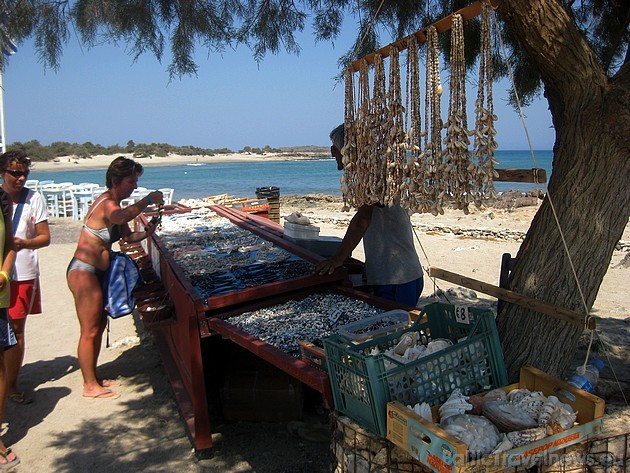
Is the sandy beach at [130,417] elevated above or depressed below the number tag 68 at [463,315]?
below

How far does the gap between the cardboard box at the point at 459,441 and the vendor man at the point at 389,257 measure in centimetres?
192

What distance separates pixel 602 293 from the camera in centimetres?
708

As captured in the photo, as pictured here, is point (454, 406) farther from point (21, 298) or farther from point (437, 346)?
point (21, 298)

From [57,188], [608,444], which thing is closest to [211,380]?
[608,444]

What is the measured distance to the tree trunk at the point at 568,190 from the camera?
2.32m

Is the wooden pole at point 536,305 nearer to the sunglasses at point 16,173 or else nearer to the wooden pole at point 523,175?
the wooden pole at point 523,175

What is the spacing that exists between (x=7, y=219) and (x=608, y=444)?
3607 mm

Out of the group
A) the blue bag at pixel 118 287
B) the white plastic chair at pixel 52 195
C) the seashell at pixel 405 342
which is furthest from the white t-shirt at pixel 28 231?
the white plastic chair at pixel 52 195

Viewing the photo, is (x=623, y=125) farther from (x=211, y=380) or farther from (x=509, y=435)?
(x=211, y=380)

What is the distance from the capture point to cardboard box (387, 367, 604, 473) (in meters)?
1.70

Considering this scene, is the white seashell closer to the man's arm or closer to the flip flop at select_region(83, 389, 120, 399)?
the man's arm

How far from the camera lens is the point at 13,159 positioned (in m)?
4.13

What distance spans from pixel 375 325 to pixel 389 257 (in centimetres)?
104

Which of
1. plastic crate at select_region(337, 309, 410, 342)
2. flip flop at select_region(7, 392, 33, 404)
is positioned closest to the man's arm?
plastic crate at select_region(337, 309, 410, 342)
